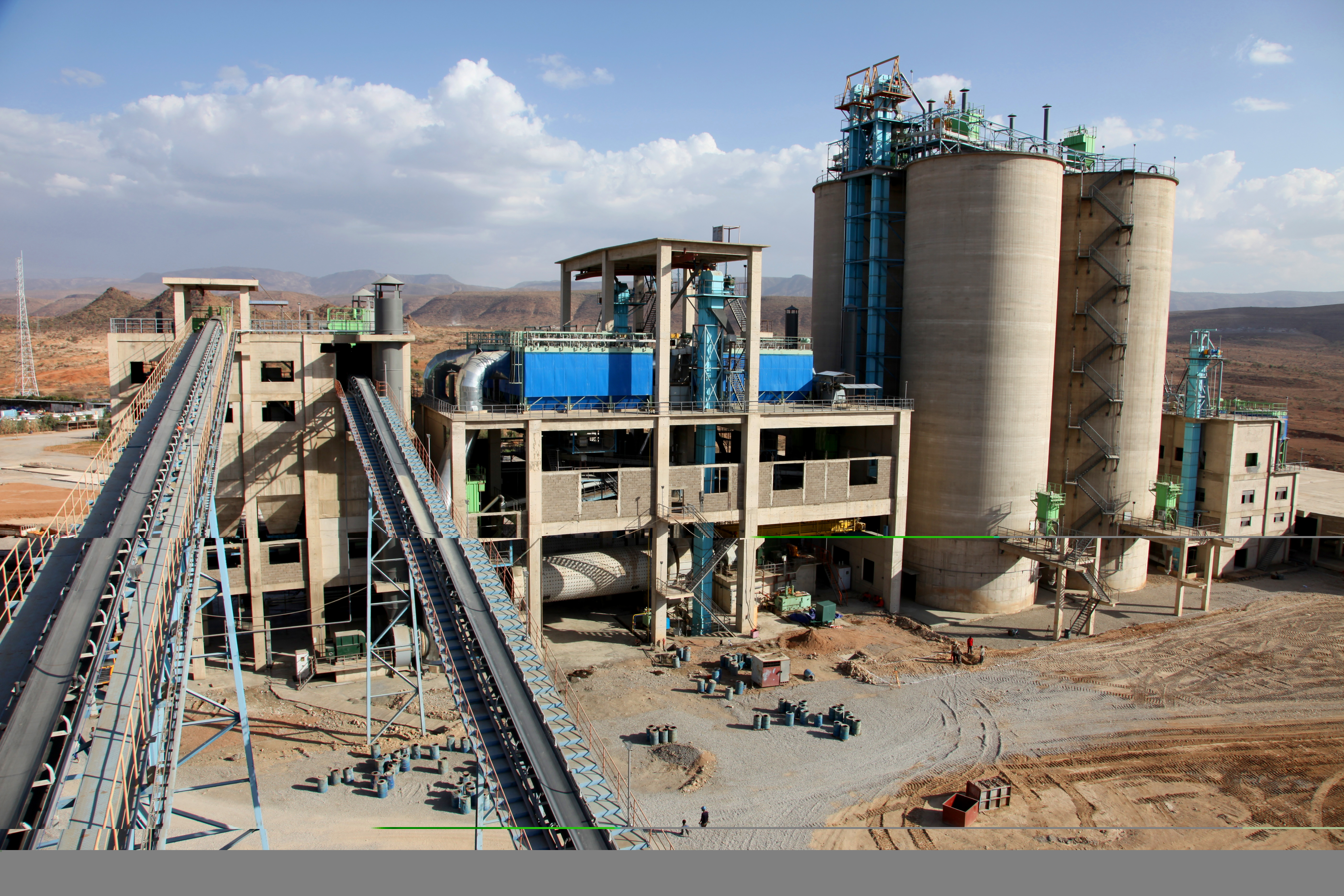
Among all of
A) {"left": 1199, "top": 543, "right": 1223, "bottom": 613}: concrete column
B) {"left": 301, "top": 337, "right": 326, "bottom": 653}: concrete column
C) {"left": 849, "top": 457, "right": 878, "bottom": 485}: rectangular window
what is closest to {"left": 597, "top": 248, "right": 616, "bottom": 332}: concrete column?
{"left": 301, "top": 337, "right": 326, "bottom": 653}: concrete column

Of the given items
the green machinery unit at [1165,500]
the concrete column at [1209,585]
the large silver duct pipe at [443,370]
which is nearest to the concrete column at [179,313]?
the large silver duct pipe at [443,370]

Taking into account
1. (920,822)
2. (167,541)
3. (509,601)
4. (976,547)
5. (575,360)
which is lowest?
(920,822)

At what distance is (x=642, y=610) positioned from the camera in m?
29.8

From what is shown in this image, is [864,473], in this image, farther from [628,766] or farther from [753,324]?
[628,766]

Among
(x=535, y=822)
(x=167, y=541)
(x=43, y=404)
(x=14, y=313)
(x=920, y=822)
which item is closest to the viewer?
(x=535, y=822)

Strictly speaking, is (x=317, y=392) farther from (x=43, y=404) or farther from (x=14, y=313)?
(x=14, y=313)

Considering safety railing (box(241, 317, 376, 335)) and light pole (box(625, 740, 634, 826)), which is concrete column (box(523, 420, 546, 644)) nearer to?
light pole (box(625, 740, 634, 826))

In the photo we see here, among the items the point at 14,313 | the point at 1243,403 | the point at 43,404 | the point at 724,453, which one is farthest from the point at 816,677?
the point at 14,313

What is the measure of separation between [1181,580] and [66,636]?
1342 inches

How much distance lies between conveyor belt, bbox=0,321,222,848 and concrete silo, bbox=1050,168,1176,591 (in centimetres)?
3244

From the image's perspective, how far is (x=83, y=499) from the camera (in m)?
12.5

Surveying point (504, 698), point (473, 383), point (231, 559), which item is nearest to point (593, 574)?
point (473, 383)

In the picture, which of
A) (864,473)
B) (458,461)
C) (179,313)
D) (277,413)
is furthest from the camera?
(864,473)

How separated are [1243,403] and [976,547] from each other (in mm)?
17472
